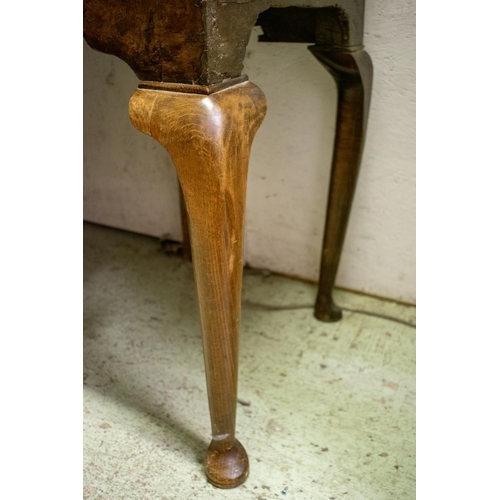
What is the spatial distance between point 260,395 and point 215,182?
503 millimetres

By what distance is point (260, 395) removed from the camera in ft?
3.32

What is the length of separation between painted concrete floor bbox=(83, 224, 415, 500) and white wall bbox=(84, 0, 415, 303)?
0.09 m

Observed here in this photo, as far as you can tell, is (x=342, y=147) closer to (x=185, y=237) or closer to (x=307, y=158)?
(x=307, y=158)

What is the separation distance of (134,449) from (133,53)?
0.58 m

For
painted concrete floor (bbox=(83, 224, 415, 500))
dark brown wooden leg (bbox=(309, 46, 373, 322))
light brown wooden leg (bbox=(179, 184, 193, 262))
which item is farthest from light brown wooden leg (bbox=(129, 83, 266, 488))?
light brown wooden leg (bbox=(179, 184, 193, 262))

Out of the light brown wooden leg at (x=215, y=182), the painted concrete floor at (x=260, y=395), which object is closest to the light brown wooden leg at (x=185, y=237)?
the painted concrete floor at (x=260, y=395)

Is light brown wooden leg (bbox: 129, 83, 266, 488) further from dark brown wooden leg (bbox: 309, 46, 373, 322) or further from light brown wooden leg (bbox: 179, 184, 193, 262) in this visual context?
light brown wooden leg (bbox: 179, 184, 193, 262)

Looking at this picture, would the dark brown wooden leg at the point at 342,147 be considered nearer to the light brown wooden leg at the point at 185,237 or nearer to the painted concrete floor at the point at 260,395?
the painted concrete floor at the point at 260,395

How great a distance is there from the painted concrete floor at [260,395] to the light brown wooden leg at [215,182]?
0.53ft
